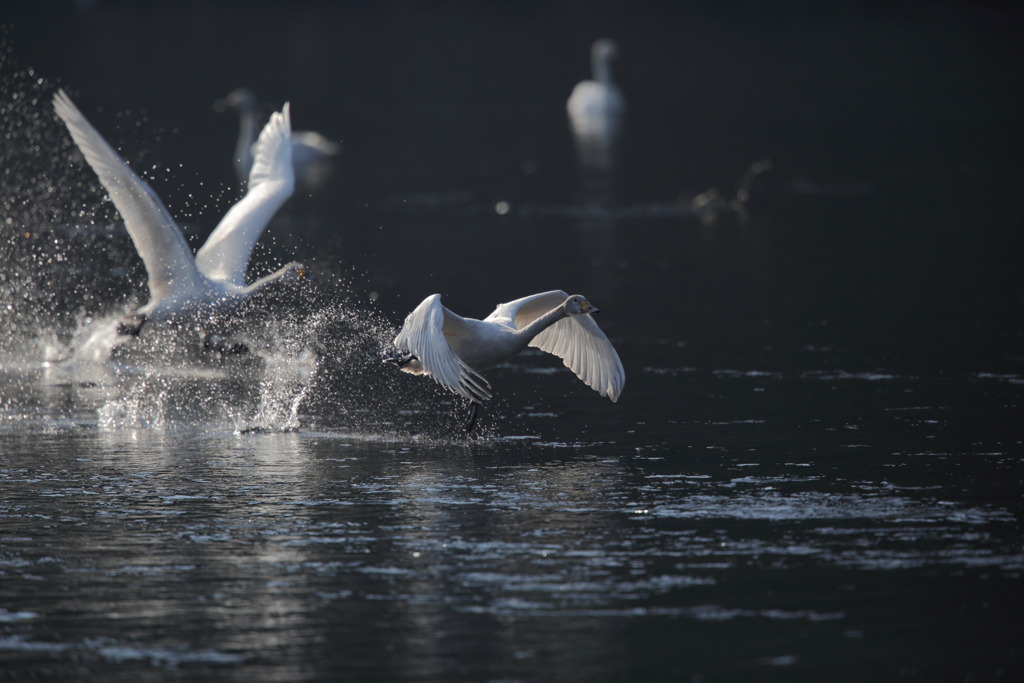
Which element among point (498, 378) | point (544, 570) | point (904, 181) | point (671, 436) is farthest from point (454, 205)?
point (544, 570)

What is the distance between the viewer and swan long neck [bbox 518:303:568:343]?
11703 mm

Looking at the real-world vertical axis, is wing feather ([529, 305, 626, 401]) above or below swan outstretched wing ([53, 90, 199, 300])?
below

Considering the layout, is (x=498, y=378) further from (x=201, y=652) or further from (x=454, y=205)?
(x=454, y=205)

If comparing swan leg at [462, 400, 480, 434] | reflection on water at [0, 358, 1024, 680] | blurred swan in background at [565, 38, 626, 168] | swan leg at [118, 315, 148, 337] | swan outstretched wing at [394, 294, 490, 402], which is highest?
blurred swan in background at [565, 38, 626, 168]

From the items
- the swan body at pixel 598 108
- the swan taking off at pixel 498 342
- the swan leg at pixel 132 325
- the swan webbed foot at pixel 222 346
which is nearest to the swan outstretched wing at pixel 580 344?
the swan taking off at pixel 498 342

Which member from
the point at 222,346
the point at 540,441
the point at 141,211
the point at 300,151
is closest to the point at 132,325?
the point at 222,346

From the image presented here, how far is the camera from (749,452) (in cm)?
1082

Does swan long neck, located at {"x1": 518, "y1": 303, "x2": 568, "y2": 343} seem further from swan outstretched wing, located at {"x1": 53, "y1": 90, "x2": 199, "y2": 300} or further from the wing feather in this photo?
swan outstretched wing, located at {"x1": 53, "y1": 90, "x2": 199, "y2": 300}

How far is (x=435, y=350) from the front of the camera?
10.6m

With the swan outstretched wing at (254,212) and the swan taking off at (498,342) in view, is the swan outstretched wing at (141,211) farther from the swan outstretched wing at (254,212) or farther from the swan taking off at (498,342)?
the swan taking off at (498,342)

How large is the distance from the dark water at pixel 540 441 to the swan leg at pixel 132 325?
302 millimetres

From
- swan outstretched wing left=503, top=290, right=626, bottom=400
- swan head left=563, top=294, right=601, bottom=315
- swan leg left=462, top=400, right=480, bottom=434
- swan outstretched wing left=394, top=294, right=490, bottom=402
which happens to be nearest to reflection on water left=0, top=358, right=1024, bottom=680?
swan leg left=462, top=400, right=480, bottom=434

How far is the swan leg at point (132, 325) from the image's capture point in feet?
47.0

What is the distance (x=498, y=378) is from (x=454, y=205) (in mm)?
11770
